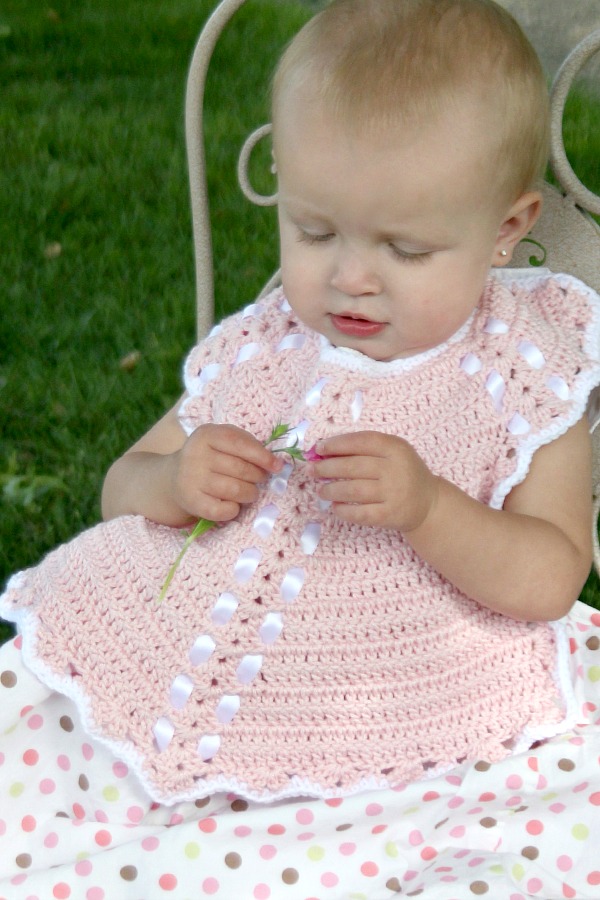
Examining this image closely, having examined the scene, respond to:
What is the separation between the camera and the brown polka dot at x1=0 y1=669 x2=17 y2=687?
1678 millimetres

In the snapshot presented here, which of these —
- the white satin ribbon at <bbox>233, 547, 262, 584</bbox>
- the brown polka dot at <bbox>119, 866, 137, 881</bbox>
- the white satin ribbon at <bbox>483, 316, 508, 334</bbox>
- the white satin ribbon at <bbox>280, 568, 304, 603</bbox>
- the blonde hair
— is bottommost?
the brown polka dot at <bbox>119, 866, 137, 881</bbox>

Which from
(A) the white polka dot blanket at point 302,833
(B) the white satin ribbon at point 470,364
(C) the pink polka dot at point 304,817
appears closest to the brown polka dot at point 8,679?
(A) the white polka dot blanket at point 302,833

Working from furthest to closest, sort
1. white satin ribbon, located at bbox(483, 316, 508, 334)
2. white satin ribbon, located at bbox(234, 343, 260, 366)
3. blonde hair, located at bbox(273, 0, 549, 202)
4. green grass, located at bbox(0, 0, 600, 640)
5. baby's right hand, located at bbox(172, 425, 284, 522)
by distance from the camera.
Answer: green grass, located at bbox(0, 0, 600, 640) → white satin ribbon, located at bbox(234, 343, 260, 366) → white satin ribbon, located at bbox(483, 316, 508, 334) → baby's right hand, located at bbox(172, 425, 284, 522) → blonde hair, located at bbox(273, 0, 549, 202)

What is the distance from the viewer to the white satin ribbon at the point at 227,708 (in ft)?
5.26

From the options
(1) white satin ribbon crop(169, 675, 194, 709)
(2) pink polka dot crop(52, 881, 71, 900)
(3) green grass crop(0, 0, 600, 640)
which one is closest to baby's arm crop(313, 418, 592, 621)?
(1) white satin ribbon crop(169, 675, 194, 709)

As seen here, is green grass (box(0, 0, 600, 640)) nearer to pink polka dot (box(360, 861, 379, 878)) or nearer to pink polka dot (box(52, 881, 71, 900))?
pink polka dot (box(52, 881, 71, 900))

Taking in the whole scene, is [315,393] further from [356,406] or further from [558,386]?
[558,386]

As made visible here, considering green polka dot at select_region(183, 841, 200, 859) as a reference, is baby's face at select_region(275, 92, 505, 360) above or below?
above

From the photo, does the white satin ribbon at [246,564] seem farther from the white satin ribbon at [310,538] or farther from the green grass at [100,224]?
the green grass at [100,224]

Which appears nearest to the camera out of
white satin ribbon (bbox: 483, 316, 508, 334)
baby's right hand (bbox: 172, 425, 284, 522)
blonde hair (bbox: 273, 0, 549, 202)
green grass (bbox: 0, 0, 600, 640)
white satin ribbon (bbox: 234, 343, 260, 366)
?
blonde hair (bbox: 273, 0, 549, 202)

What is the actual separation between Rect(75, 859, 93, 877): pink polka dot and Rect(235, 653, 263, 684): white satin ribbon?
30cm

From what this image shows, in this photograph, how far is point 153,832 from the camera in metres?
1.59

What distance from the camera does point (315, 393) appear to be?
163 centimetres

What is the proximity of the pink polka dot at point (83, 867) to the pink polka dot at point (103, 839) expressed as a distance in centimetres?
7
